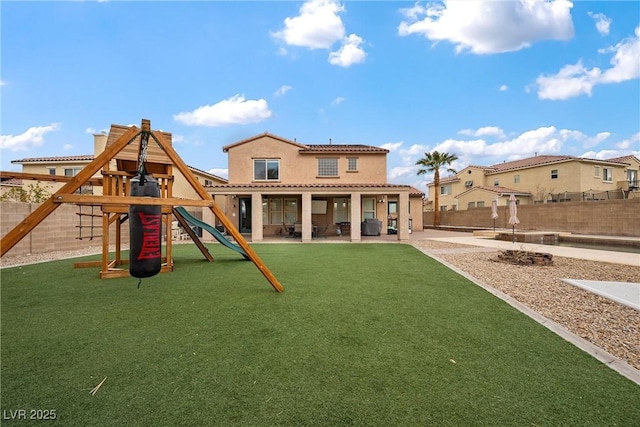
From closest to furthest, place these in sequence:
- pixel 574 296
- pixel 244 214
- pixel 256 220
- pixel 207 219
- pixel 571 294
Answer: pixel 574 296 → pixel 571 294 → pixel 256 220 → pixel 207 219 → pixel 244 214

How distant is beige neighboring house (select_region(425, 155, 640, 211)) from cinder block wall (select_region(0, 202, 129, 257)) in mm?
37538

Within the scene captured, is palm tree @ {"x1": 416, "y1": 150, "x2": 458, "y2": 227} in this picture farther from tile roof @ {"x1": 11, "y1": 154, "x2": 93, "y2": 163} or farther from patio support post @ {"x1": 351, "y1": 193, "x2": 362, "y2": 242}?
tile roof @ {"x1": 11, "y1": 154, "x2": 93, "y2": 163}

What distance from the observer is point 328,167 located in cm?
2125

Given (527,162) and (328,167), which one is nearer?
(328,167)

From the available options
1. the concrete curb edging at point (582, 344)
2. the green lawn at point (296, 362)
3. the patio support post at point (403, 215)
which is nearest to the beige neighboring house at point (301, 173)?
the patio support post at point (403, 215)

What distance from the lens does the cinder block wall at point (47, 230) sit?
11.5 m

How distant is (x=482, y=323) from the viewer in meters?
4.36

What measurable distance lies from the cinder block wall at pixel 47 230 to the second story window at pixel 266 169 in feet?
31.4

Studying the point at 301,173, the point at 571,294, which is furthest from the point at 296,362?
the point at 301,173

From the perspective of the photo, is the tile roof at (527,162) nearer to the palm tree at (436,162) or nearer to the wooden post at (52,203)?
the palm tree at (436,162)

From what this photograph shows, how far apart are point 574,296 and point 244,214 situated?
2058 centimetres

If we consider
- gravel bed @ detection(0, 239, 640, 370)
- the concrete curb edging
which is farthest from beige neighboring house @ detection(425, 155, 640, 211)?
the concrete curb edging

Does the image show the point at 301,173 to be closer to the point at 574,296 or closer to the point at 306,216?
the point at 306,216

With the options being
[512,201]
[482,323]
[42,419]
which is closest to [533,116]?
[512,201]
